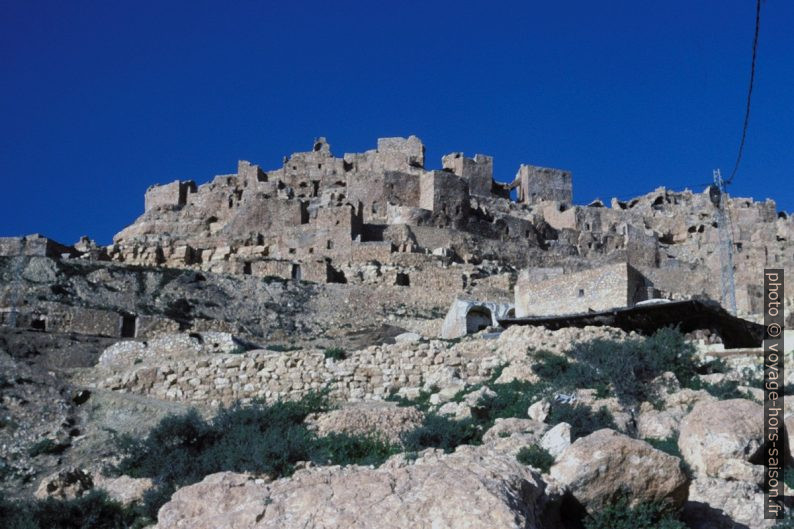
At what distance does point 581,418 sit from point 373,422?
2.90 metres

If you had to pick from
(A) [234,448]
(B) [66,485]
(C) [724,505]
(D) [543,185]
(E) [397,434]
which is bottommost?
(B) [66,485]

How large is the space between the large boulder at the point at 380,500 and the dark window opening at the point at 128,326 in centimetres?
1679

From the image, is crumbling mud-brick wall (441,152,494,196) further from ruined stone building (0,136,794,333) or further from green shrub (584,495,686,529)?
green shrub (584,495,686,529)

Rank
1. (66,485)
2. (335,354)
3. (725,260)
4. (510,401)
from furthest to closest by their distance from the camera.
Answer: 1. (725,260)
2. (335,354)
3. (510,401)
4. (66,485)

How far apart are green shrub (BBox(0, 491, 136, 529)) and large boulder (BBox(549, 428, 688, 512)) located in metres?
5.41

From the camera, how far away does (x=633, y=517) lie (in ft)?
32.3

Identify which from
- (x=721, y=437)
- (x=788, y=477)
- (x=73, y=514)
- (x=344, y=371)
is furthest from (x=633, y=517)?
(x=344, y=371)

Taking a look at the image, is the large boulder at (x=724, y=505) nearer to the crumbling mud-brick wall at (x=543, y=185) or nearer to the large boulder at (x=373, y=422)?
the large boulder at (x=373, y=422)

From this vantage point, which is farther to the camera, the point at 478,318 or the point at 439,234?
the point at 439,234

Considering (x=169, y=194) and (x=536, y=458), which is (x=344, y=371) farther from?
(x=169, y=194)

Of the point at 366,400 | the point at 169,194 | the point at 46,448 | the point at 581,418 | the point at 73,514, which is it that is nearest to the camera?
the point at 73,514

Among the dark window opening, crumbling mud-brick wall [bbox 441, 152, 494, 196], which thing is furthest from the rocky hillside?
crumbling mud-brick wall [bbox 441, 152, 494, 196]

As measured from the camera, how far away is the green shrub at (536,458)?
10.8 m

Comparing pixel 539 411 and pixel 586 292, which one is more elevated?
pixel 586 292
